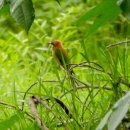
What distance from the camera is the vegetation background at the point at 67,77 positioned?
4.19 feet

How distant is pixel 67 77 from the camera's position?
1.78 metres

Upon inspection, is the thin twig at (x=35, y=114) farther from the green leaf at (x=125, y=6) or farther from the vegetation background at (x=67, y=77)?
the green leaf at (x=125, y=6)

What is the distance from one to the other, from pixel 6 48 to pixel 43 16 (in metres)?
1.69

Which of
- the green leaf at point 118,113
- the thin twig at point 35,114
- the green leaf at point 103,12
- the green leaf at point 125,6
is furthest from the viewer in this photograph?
the thin twig at point 35,114

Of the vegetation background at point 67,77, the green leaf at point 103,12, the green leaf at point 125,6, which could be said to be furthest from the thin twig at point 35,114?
the green leaf at point 125,6

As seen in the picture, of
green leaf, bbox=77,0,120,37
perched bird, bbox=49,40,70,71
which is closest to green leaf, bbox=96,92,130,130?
green leaf, bbox=77,0,120,37

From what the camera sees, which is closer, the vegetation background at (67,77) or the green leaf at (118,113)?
the green leaf at (118,113)

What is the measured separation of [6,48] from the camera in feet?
14.0

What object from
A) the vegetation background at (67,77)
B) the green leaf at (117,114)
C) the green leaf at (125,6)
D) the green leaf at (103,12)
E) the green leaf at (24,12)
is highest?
the green leaf at (24,12)

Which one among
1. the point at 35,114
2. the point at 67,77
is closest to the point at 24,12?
the point at 35,114

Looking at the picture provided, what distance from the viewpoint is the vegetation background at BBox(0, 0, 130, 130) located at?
128 cm

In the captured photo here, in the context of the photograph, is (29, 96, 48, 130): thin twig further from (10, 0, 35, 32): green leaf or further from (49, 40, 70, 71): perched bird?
(49, 40, 70, 71): perched bird

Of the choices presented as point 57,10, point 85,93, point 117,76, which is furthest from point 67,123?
point 57,10

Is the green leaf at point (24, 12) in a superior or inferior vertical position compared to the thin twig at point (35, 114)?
superior
